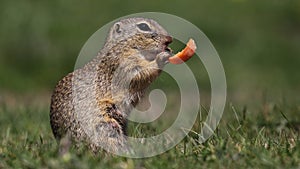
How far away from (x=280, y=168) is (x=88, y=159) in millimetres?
967

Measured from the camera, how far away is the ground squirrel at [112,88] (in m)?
4.57

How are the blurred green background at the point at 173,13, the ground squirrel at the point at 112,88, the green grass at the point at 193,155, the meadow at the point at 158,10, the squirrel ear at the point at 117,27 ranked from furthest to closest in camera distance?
the blurred green background at the point at 173,13 → the meadow at the point at 158,10 → the squirrel ear at the point at 117,27 → the ground squirrel at the point at 112,88 → the green grass at the point at 193,155

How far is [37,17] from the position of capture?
38.9 feet

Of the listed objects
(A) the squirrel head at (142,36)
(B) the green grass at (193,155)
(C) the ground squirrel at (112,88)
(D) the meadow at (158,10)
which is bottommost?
(D) the meadow at (158,10)

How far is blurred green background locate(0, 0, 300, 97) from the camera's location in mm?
11188

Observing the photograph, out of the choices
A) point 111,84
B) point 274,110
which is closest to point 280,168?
point 111,84

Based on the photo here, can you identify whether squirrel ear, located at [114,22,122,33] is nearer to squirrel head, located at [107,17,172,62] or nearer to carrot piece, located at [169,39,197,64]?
squirrel head, located at [107,17,172,62]

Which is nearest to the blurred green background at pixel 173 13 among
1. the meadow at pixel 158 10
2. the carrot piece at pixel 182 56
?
the meadow at pixel 158 10

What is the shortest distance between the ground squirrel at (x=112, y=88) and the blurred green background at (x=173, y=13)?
5.43 m

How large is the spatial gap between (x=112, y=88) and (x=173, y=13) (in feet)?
25.9

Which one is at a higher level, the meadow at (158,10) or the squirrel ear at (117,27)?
the squirrel ear at (117,27)

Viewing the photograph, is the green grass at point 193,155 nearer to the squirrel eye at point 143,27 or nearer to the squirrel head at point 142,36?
the squirrel head at point 142,36

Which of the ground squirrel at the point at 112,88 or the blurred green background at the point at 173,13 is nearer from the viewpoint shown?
the ground squirrel at the point at 112,88

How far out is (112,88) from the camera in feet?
15.3
